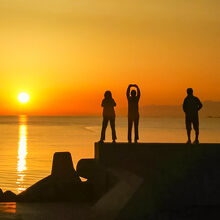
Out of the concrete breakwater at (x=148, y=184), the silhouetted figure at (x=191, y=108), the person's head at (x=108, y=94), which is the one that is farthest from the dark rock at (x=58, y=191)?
the silhouetted figure at (x=191, y=108)

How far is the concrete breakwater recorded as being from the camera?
40.1 ft

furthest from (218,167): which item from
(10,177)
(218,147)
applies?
(10,177)

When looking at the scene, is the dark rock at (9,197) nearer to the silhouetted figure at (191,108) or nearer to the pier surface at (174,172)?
the pier surface at (174,172)

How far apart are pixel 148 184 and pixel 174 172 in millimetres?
2508

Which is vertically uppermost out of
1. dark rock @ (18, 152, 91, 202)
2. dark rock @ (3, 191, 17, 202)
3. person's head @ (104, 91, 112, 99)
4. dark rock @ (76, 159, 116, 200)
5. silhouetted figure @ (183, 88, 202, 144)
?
person's head @ (104, 91, 112, 99)

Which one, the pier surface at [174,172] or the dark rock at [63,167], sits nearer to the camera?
the pier surface at [174,172]

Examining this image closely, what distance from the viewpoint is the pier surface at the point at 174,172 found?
13.1 meters

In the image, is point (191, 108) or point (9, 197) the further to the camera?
point (9, 197)

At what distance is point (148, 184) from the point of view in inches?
488

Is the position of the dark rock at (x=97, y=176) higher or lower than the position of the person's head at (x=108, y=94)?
lower

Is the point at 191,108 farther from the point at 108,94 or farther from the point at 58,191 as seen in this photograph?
the point at 58,191

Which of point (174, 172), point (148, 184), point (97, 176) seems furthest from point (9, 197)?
point (148, 184)

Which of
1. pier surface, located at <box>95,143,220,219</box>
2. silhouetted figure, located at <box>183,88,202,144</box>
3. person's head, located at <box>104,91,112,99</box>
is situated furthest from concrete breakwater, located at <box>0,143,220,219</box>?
person's head, located at <box>104,91,112,99</box>

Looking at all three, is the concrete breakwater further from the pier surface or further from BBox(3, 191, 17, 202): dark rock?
BBox(3, 191, 17, 202): dark rock
